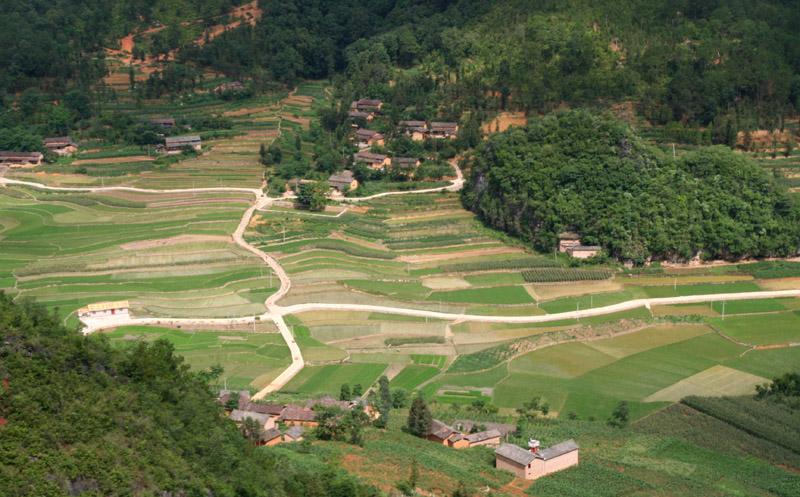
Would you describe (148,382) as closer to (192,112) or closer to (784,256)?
(784,256)

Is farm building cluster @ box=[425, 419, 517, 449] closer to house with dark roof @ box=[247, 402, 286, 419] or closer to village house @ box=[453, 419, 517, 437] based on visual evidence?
village house @ box=[453, 419, 517, 437]

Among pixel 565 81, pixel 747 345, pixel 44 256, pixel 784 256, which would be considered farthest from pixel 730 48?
pixel 44 256

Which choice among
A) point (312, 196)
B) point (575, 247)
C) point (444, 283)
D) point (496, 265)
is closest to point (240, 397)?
point (444, 283)

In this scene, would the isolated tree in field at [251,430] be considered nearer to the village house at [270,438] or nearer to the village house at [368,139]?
the village house at [270,438]

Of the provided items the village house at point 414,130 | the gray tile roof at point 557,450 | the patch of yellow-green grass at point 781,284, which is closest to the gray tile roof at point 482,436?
the gray tile roof at point 557,450

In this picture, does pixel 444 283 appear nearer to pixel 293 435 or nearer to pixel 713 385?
pixel 713 385

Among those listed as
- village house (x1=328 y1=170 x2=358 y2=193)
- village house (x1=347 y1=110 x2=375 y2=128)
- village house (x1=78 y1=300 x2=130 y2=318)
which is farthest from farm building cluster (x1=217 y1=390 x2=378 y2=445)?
village house (x1=347 y1=110 x2=375 y2=128)
